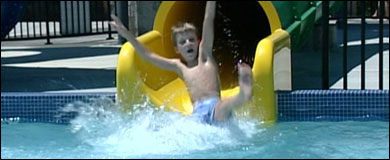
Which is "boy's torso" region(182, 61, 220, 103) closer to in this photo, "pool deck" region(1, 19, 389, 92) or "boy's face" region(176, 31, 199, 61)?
"boy's face" region(176, 31, 199, 61)

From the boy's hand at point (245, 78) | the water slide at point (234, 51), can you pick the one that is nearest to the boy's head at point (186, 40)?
the water slide at point (234, 51)

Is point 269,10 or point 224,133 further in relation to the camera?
point 269,10

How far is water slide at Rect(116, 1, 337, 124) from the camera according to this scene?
5633mm

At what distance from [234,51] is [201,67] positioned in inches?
→ 113

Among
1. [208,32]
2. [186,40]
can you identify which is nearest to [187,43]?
[186,40]

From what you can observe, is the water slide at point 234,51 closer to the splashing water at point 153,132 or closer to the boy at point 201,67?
the splashing water at point 153,132

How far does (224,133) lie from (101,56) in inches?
253

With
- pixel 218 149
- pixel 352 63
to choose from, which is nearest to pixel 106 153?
pixel 218 149

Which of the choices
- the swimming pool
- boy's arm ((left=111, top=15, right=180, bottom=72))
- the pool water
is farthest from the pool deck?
boy's arm ((left=111, top=15, right=180, bottom=72))

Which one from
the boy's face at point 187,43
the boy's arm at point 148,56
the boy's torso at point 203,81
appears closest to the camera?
the boy's arm at point 148,56

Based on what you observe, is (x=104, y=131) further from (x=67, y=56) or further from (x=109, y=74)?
(x=67, y=56)

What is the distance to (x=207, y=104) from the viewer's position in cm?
496

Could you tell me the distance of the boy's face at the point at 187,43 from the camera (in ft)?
16.0

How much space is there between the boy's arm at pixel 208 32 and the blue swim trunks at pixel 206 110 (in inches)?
11.7
